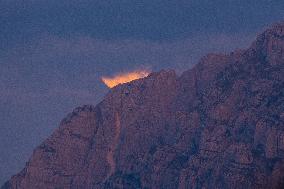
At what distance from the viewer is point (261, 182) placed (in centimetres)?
14512

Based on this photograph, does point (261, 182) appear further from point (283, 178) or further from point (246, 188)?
point (246, 188)

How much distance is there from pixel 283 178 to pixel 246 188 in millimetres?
32637

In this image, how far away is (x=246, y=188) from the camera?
17200cm

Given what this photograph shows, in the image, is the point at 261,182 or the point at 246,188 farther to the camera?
the point at 246,188

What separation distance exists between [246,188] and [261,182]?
89.0ft

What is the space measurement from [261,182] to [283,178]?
6.05 meters

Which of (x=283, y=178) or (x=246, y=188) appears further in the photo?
(x=246, y=188)

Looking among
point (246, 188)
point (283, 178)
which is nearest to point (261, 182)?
point (283, 178)

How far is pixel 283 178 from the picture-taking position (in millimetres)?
139750
